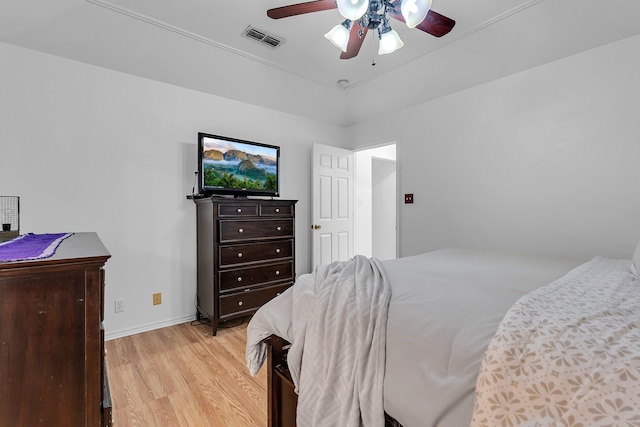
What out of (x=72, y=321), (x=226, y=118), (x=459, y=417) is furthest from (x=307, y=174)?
(x=459, y=417)

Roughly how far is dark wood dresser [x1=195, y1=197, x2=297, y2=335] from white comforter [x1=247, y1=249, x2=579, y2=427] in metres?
1.45

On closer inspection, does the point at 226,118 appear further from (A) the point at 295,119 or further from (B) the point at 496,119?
(B) the point at 496,119

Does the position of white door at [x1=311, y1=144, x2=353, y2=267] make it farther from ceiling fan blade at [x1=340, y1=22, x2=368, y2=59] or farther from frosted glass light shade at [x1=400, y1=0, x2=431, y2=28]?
frosted glass light shade at [x1=400, y1=0, x2=431, y2=28]

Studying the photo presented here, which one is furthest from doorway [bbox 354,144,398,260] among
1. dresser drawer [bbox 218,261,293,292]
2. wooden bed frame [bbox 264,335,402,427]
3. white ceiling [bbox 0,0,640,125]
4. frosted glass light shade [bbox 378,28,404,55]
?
wooden bed frame [bbox 264,335,402,427]

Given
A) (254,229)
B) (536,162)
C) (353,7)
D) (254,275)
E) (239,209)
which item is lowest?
(254,275)

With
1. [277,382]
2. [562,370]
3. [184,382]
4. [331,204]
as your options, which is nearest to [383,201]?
[331,204]

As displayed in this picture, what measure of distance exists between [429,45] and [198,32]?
81.9 inches

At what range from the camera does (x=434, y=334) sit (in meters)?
0.84

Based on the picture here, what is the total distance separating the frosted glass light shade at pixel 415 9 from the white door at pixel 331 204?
225 centimetres

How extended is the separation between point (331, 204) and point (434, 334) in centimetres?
324

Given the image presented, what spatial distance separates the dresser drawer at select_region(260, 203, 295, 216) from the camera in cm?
301

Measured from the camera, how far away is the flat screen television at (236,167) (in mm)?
2914

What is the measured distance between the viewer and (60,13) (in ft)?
7.04

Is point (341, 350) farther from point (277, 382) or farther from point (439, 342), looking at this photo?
point (277, 382)
